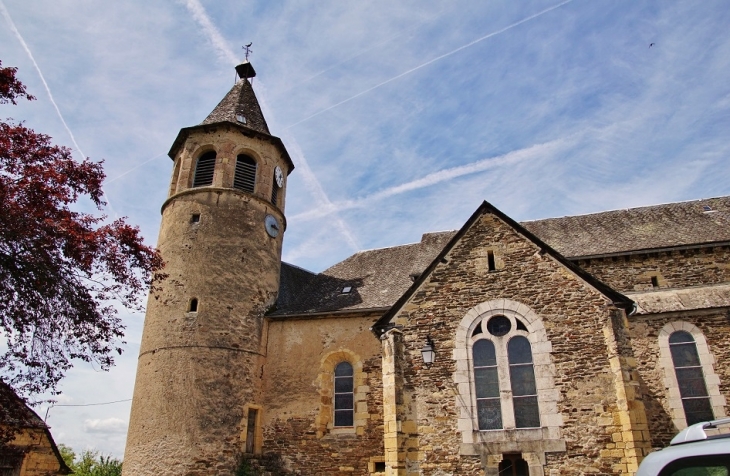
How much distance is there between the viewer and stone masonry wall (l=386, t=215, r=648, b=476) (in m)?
10.5

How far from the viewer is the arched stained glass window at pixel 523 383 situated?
439 inches

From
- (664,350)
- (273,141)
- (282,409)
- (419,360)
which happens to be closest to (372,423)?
(282,409)

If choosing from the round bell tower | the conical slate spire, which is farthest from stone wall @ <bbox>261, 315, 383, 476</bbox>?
the conical slate spire

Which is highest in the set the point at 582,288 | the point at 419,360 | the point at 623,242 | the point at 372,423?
the point at 623,242

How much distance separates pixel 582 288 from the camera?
11.8 metres

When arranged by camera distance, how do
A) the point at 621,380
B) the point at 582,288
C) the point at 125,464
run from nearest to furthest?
the point at 621,380 < the point at 582,288 < the point at 125,464

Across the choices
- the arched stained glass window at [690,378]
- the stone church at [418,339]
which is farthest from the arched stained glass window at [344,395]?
the arched stained glass window at [690,378]

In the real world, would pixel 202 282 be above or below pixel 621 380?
above

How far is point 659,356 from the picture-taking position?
1373 centimetres

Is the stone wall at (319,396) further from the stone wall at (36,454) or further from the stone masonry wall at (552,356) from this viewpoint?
the stone wall at (36,454)

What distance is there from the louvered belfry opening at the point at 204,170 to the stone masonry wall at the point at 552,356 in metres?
9.60

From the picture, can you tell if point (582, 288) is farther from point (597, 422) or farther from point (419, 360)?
point (419, 360)

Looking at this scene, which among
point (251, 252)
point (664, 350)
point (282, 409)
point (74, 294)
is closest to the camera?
point (74, 294)

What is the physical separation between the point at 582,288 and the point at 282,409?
940 centimetres
